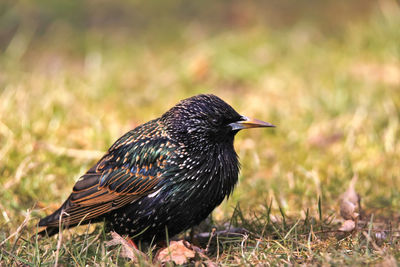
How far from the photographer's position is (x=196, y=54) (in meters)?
7.27

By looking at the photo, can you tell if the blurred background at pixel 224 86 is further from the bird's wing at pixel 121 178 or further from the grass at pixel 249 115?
the bird's wing at pixel 121 178

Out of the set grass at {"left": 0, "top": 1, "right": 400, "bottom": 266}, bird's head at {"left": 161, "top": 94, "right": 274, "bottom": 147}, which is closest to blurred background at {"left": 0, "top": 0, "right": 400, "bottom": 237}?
grass at {"left": 0, "top": 1, "right": 400, "bottom": 266}

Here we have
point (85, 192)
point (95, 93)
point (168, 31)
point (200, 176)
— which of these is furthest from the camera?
point (168, 31)

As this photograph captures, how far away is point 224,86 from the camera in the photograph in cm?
682

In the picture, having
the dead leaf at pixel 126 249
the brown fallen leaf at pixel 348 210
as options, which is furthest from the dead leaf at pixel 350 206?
the dead leaf at pixel 126 249

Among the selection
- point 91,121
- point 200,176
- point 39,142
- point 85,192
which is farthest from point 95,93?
point 200,176

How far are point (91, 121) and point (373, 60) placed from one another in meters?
3.60

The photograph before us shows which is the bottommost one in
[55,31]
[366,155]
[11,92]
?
[366,155]

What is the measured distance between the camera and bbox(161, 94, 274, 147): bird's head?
3.46 metres

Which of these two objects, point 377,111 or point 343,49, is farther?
point 343,49

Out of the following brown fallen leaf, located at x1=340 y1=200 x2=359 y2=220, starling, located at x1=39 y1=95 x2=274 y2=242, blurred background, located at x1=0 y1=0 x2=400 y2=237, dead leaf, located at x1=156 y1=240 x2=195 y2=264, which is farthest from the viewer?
blurred background, located at x1=0 y1=0 x2=400 y2=237

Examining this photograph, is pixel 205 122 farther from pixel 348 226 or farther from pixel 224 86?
pixel 224 86

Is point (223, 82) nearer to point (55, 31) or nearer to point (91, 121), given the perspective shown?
point (91, 121)

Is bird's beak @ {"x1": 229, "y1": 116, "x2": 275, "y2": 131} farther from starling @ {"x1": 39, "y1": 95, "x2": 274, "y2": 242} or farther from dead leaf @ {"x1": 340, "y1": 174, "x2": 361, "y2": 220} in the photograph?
dead leaf @ {"x1": 340, "y1": 174, "x2": 361, "y2": 220}
